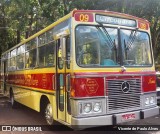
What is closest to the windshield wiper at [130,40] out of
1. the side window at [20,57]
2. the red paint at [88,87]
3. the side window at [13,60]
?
the red paint at [88,87]

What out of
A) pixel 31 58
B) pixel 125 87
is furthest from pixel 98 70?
pixel 31 58

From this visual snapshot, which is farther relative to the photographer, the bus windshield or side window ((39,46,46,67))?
side window ((39,46,46,67))

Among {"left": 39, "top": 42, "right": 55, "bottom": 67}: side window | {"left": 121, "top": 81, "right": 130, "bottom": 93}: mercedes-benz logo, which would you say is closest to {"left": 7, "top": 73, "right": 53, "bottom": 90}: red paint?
{"left": 39, "top": 42, "right": 55, "bottom": 67}: side window

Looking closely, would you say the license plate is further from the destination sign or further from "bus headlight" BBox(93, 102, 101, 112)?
the destination sign

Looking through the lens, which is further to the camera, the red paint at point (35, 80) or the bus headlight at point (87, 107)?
the red paint at point (35, 80)

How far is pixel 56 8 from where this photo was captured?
16.3m

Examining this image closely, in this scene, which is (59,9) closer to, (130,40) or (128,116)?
(130,40)

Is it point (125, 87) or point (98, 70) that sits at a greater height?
point (98, 70)

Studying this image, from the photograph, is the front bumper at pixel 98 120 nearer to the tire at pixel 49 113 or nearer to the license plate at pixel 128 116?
the license plate at pixel 128 116

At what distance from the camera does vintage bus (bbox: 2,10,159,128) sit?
6414 millimetres

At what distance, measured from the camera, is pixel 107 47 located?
22.5ft

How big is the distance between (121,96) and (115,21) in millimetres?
1815

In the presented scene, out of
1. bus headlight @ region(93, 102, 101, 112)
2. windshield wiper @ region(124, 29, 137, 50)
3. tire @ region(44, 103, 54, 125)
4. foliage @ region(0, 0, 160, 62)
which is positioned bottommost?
tire @ region(44, 103, 54, 125)

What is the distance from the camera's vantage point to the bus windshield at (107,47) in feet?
21.6
